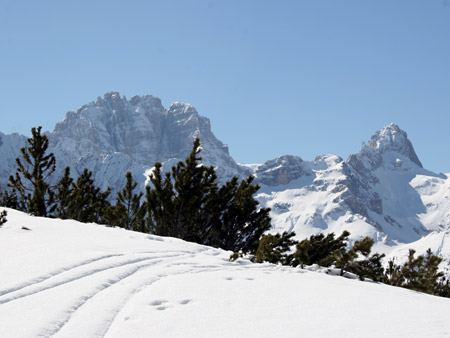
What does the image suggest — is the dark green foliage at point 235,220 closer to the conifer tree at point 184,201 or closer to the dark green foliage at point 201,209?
the dark green foliage at point 201,209

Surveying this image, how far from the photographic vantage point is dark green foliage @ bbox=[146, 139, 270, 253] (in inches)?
813

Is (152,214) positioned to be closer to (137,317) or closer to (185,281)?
(185,281)

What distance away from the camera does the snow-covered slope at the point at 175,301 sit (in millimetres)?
4707

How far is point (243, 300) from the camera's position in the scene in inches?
236

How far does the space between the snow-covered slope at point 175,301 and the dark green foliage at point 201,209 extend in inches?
454

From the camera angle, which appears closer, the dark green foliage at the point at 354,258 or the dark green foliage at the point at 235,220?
the dark green foliage at the point at 354,258

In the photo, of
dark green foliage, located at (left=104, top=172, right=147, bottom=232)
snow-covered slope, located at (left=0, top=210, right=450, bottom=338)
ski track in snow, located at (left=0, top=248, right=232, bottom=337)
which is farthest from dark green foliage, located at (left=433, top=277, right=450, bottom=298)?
ski track in snow, located at (left=0, top=248, right=232, bottom=337)

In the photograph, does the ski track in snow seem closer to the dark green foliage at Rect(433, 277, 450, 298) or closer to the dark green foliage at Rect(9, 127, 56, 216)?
the dark green foliage at Rect(9, 127, 56, 216)

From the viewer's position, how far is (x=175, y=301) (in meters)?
5.86

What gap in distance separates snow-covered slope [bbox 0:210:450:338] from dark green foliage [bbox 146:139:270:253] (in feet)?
37.8

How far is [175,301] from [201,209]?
16.2m

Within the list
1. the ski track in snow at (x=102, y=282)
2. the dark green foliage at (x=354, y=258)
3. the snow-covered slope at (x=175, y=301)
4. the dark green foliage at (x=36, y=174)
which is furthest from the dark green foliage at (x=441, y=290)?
the dark green foliage at (x=36, y=174)

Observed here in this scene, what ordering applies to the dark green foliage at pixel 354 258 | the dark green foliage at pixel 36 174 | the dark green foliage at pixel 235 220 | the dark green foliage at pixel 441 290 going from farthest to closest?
the dark green foliage at pixel 235 220 → the dark green foliage at pixel 441 290 → the dark green foliage at pixel 36 174 → the dark green foliage at pixel 354 258

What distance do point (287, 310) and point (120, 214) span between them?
1580 centimetres
